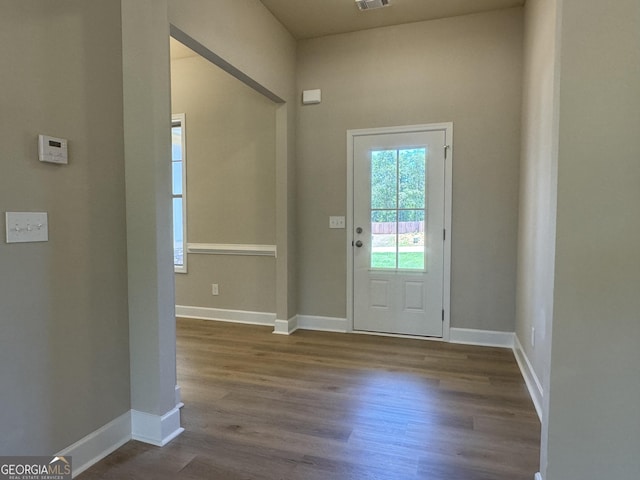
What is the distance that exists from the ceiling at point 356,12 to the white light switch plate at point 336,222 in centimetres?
183

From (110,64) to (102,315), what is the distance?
125 cm

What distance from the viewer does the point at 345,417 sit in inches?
85.6

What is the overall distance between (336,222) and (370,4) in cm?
193

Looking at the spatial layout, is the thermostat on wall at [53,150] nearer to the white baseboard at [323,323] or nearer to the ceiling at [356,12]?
the ceiling at [356,12]

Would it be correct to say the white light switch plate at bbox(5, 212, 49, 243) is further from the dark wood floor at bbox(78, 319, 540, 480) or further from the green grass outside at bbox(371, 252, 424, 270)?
the green grass outside at bbox(371, 252, 424, 270)

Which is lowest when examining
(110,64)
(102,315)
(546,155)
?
(102,315)

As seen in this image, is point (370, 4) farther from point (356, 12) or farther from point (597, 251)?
point (597, 251)

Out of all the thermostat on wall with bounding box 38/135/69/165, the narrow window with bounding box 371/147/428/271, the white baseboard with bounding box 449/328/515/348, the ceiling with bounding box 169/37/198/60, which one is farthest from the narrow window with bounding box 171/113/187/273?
the white baseboard with bounding box 449/328/515/348

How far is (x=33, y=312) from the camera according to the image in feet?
5.01

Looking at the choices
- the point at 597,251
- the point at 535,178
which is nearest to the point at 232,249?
the point at 535,178

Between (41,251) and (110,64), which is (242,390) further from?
(110,64)

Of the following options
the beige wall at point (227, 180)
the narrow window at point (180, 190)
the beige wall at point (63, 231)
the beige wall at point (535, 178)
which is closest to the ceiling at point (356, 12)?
the beige wall at point (535, 178)

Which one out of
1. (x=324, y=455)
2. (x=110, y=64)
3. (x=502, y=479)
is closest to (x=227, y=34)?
(x=110, y=64)

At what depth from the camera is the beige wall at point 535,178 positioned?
7.27ft
